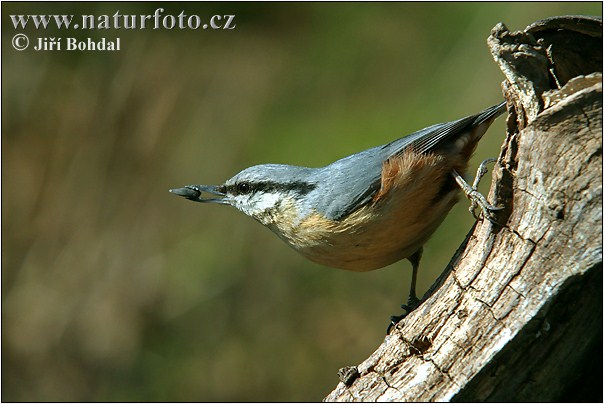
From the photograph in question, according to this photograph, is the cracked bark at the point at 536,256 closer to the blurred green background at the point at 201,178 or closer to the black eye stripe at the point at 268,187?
the black eye stripe at the point at 268,187

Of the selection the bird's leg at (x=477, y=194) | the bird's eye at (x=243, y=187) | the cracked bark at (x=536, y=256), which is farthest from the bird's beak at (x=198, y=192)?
the cracked bark at (x=536, y=256)

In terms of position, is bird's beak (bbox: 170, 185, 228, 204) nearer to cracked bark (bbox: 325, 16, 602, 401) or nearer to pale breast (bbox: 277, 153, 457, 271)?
pale breast (bbox: 277, 153, 457, 271)

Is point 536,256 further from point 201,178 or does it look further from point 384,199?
point 201,178

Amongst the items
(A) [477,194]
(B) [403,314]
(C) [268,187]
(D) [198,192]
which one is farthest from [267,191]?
(A) [477,194]

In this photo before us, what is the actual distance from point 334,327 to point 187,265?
3.62 feet

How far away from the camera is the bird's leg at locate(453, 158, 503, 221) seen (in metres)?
2.15

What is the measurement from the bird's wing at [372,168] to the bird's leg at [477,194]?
184mm

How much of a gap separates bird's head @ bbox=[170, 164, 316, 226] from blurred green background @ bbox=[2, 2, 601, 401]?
1127mm

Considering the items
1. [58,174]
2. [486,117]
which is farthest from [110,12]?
[486,117]

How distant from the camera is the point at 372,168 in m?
2.92

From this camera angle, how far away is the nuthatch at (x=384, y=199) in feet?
9.29

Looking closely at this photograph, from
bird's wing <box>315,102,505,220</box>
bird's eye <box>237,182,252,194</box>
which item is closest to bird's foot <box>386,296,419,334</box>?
bird's wing <box>315,102,505,220</box>

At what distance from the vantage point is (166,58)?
497cm

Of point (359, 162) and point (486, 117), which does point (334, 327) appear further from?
point (486, 117)
